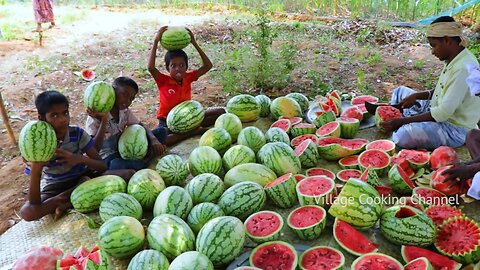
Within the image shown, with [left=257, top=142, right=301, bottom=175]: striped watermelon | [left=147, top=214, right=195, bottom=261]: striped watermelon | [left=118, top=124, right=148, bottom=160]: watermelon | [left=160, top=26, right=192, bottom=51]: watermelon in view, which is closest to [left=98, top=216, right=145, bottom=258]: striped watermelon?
[left=147, top=214, right=195, bottom=261]: striped watermelon

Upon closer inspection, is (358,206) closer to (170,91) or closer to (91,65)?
(170,91)

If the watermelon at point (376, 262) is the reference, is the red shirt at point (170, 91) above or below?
above

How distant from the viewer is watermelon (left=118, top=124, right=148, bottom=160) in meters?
3.79

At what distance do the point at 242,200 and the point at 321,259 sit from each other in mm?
736

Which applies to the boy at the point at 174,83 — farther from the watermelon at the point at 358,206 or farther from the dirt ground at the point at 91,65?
the watermelon at the point at 358,206

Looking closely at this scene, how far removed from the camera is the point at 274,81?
256 inches

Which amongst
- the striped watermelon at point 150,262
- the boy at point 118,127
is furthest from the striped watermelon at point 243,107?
the striped watermelon at point 150,262

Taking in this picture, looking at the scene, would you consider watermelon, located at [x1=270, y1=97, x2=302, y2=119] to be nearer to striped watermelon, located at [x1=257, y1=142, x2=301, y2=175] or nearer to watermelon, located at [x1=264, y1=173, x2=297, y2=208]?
striped watermelon, located at [x1=257, y1=142, x2=301, y2=175]

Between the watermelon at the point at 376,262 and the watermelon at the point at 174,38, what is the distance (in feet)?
9.81

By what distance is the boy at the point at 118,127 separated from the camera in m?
3.83

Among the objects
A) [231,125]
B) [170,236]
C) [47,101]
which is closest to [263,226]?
[170,236]

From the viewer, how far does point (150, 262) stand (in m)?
2.42

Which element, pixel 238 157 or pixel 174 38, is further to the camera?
pixel 174 38

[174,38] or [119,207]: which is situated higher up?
[174,38]
